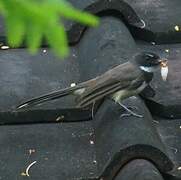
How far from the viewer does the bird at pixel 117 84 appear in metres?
2.28

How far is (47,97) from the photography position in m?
2.30

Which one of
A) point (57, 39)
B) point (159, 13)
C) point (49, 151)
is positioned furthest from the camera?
point (159, 13)

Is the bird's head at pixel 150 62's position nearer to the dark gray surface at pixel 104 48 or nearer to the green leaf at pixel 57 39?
the dark gray surface at pixel 104 48

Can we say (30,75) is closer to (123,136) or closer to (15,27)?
(123,136)

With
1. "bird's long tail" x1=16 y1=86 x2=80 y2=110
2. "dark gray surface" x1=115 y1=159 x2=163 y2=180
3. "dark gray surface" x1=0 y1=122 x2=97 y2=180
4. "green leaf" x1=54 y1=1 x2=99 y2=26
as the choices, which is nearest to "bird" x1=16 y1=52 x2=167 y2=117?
"bird's long tail" x1=16 y1=86 x2=80 y2=110

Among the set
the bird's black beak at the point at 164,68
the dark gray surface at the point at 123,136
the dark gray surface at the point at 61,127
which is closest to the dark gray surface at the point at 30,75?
the dark gray surface at the point at 61,127

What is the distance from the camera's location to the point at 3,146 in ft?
7.07

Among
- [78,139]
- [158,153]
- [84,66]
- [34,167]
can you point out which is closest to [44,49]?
[84,66]

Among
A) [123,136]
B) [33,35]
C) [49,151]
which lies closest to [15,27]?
[33,35]

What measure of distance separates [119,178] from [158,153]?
0.53 ft

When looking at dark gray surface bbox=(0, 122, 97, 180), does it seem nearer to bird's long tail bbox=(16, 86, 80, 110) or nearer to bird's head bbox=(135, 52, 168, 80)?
bird's long tail bbox=(16, 86, 80, 110)

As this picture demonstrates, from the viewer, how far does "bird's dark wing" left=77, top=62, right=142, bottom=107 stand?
89.6 inches

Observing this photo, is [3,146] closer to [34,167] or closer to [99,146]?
[34,167]

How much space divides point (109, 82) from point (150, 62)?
0.31 m
